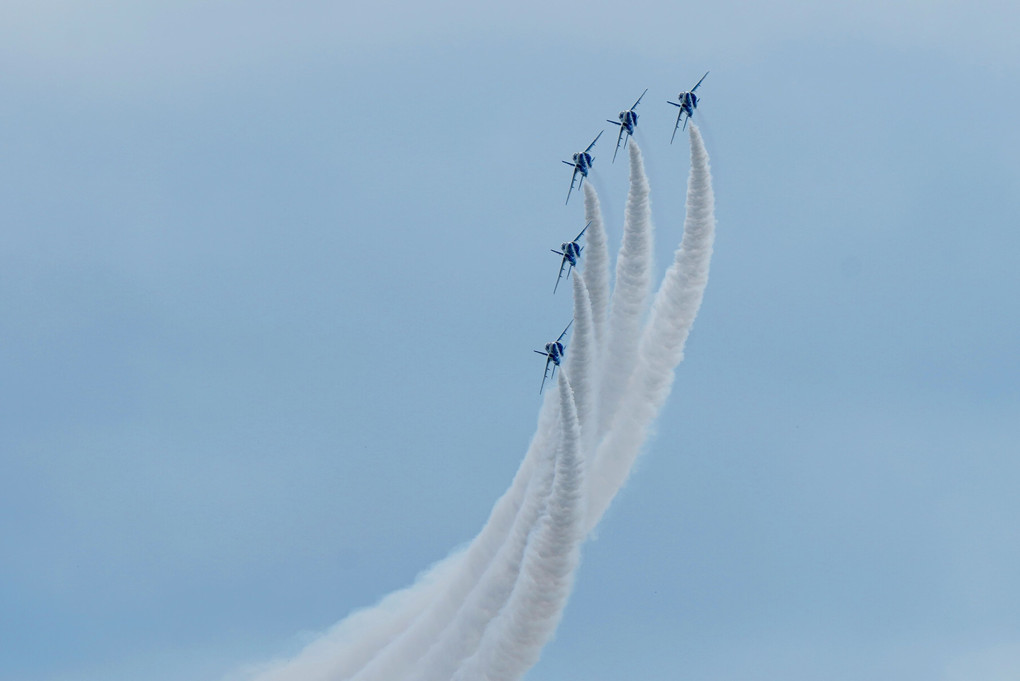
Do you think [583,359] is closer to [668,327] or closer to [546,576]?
[668,327]

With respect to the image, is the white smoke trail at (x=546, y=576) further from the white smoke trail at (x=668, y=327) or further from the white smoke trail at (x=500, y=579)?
the white smoke trail at (x=668, y=327)

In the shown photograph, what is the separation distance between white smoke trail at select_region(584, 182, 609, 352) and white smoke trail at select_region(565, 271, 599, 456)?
8.05ft

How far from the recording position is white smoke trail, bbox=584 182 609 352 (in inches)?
3785

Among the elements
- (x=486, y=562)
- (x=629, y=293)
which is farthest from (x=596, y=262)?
(x=486, y=562)

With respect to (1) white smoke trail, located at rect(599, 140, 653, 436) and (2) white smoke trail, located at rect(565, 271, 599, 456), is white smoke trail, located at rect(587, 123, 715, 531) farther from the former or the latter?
(2) white smoke trail, located at rect(565, 271, 599, 456)

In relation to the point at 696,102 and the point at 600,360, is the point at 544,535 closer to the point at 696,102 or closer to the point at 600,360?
the point at 600,360

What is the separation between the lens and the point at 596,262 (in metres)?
96.3

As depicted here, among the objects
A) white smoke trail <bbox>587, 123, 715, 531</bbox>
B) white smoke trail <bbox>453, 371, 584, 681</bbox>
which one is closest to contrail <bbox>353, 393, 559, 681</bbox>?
white smoke trail <bbox>453, 371, 584, 681</bbox>

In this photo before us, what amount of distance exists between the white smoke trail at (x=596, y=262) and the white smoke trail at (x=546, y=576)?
26.1 feet

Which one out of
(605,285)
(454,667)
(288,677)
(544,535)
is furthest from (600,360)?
(288,677)

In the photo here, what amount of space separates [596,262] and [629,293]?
238 cm

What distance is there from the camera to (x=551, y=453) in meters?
92.1

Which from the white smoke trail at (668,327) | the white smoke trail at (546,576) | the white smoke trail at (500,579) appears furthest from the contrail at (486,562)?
the white smoke trail at (668,327)

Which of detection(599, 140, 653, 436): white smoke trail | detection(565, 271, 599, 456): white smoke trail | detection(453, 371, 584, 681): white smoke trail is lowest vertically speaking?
detection(453, 371, 584, 681): white smoke trail
